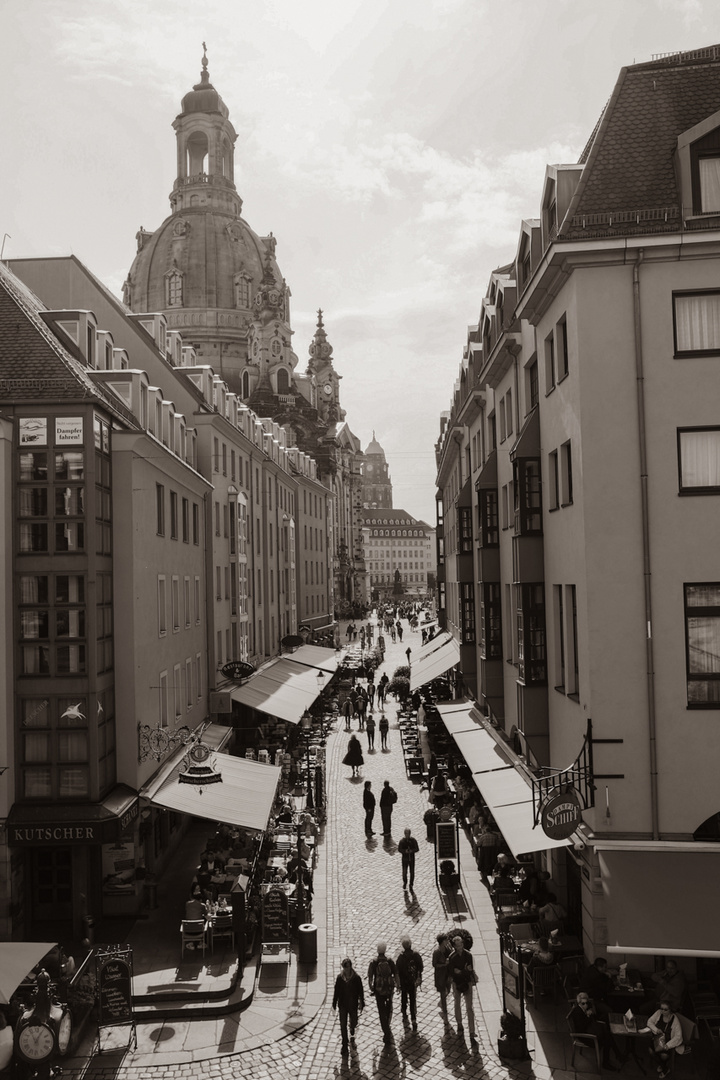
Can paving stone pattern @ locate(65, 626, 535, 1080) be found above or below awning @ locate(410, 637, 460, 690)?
below

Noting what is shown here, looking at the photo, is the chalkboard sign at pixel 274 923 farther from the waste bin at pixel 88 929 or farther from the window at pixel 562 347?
the window at pixel 562 347

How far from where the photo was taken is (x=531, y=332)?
22.3m

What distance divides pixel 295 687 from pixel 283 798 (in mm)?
11357

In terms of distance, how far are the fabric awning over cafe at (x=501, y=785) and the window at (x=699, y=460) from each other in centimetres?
625

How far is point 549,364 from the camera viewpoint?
65.7 ft

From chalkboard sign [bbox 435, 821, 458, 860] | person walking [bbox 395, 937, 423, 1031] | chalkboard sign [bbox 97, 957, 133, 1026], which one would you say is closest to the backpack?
person walking [bbox 395, 937, 423, 1031]

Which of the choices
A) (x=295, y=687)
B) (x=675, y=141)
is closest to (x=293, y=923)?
(x=675, y=141)

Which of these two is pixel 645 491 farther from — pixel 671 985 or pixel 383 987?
pixel 383 987

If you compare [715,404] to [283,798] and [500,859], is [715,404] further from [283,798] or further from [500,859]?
[283,798]

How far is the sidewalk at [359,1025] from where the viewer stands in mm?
15031

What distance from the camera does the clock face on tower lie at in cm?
1475

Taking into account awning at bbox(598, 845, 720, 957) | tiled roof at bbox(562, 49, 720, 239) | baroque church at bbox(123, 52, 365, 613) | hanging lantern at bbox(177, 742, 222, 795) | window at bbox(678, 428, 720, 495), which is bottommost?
awning at bbox(598, 845, 720, 957)

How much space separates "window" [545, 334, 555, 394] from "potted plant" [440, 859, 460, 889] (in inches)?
431

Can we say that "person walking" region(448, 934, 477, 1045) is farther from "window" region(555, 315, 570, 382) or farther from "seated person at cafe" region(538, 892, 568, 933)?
"window" region(555, 315, 570, 382)
